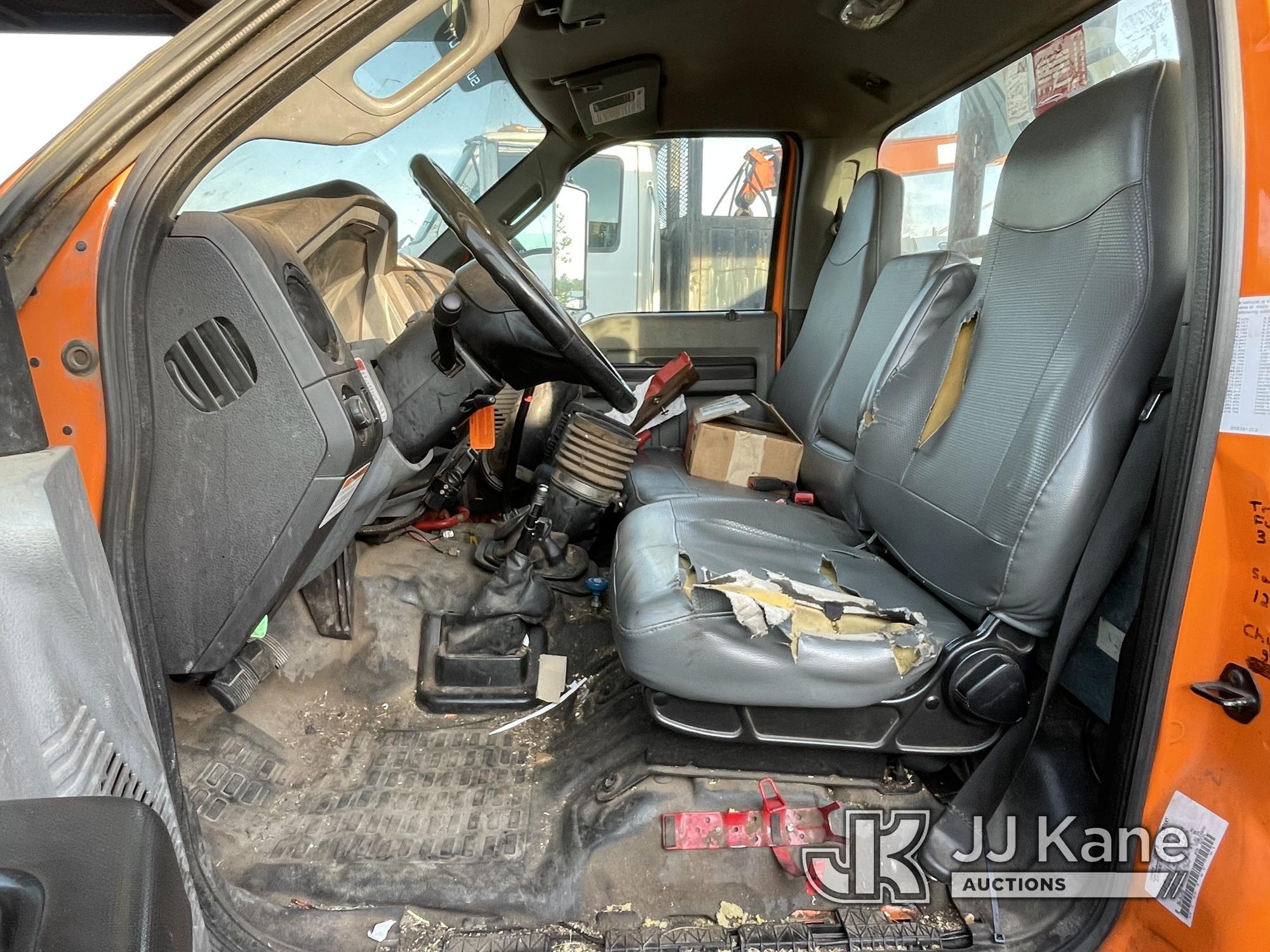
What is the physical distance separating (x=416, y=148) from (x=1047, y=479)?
1.89 meters

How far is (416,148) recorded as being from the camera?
2.14 m

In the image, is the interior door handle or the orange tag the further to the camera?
the orange tag

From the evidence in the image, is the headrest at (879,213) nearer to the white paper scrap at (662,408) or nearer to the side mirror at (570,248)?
the white paper scrap at (662,408)

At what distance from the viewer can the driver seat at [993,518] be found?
1.03m

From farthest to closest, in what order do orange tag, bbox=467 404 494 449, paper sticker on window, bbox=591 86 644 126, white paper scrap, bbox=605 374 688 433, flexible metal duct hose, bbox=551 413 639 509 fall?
1. white paper scrap, bbox=605 374 688 433
2. paper sticker on window, bbox=591 86 644 126
3. flexible metal duct hose, bbox=551 413 639 509
4. orange tag, bbox=467 404 494 449

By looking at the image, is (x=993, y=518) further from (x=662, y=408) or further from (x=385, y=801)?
(x=662, y=408)

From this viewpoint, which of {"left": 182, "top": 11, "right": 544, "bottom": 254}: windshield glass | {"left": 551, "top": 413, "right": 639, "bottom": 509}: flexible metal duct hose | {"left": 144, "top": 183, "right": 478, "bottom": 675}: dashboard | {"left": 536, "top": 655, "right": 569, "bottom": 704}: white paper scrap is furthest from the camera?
{"left": 551, "top": 413, "right": 639, "bottom": 509}: flexible metal duct hose

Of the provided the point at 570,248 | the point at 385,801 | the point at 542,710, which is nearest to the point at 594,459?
the point at 542,710

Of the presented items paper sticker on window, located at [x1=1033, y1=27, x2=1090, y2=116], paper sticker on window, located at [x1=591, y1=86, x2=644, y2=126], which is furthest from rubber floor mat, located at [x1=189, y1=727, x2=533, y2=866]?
paper sticker on window, located at [x1=591, y1=86, x2=644, y2=126]

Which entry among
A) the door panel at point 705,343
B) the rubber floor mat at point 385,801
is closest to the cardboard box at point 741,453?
the door panel at point 705,343

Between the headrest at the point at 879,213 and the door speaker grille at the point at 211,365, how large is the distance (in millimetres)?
1753

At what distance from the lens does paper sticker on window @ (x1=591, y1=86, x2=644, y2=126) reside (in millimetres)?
2203

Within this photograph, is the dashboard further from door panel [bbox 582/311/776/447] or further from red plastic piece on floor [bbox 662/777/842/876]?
door panel [bbox 582/311/776/447]

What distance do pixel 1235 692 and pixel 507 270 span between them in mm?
1044
